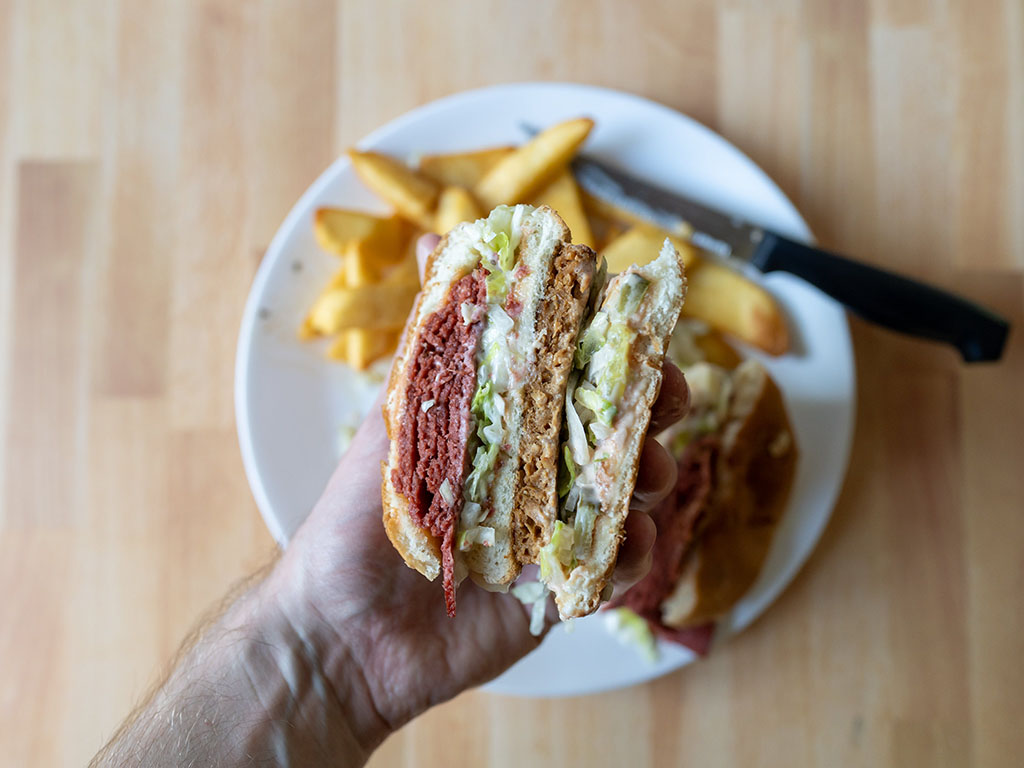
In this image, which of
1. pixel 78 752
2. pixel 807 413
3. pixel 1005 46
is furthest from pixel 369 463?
pixel 1005 46

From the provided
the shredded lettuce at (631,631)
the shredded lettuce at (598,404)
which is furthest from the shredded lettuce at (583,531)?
the shredded lettuce at (631,631)

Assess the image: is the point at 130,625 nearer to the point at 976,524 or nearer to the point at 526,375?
the point at 526,375

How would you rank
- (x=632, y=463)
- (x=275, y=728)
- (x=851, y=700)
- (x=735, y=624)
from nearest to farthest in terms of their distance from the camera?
1. (x=632, y=463)
2. (x=275, y=728)
3. (x=735, y=624)
4. (x=851, y=700)

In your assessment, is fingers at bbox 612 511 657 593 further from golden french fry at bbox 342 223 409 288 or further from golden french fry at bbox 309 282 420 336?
golden french fry at bbox 342 223 409 288

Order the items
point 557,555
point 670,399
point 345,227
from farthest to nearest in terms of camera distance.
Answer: point 345,227, point 670,399, point 557,555

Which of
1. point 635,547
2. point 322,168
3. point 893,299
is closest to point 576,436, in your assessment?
point 635,547

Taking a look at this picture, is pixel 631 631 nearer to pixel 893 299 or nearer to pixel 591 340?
→ pixel 591 340
